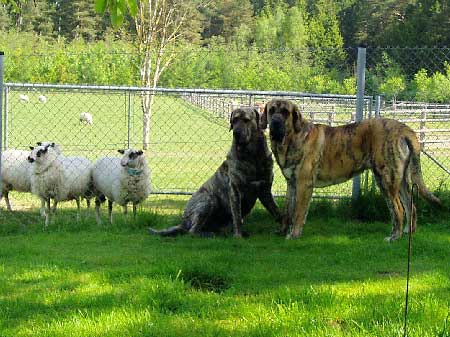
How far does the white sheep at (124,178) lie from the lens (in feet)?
31.4

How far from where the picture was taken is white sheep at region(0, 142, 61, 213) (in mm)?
10320

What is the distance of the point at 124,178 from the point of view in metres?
9.54

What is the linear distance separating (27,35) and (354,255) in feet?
182

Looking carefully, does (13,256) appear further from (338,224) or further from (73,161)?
(338,224)

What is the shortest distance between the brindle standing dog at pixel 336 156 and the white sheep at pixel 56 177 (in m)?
3.24

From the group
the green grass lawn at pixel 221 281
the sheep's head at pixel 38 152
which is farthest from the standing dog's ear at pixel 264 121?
the sheep's head at pixel 38 152

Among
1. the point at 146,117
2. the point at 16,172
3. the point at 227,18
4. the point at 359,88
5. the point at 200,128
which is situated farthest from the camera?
the point at 227,18

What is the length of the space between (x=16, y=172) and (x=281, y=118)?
15.5 ft

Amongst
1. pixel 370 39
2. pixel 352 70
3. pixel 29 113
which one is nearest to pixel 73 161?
pixel 352 70

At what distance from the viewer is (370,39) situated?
47219 millimetres

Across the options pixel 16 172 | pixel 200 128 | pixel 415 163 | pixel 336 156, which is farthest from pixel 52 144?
pixel 200 128

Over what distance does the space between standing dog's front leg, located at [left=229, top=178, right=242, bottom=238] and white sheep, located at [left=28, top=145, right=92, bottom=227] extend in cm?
277

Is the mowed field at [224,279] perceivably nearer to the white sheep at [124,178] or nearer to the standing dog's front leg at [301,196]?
the standing dog's front leg at [301,196]

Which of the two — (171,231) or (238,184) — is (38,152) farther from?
(238,184)
